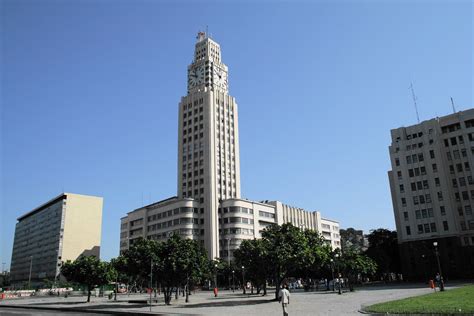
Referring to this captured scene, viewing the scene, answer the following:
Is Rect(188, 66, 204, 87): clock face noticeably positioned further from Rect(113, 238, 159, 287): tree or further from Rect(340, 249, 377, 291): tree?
Rect(113, 238, 159, 287): tree

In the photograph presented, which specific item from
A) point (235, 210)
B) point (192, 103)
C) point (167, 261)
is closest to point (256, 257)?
point (167, 261)

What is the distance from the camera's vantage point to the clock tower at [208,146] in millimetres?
121188

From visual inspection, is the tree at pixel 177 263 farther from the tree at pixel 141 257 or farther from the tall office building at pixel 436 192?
the tall office building at pixel 436 192

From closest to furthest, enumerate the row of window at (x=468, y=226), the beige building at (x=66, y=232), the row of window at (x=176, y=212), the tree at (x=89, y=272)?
the tree at (x=89, y=272) → the row of window at (x=468, y=226) → the row of window at (x=176, y=212) → the beige building at (x=66, y=232)

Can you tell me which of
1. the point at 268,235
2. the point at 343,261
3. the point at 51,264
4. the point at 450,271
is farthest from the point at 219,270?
the point at 51,264

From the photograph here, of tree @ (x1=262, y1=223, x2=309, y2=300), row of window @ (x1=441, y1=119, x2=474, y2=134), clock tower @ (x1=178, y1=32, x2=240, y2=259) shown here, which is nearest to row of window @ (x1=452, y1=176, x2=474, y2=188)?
row of window @ (x1=441, y1=119, x2=474, y2=134)

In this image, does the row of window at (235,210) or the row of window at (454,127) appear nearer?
the row of window at (454,127)

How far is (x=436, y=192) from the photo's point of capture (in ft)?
287

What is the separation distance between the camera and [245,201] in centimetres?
12281

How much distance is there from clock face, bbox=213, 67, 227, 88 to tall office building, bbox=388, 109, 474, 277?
242ft

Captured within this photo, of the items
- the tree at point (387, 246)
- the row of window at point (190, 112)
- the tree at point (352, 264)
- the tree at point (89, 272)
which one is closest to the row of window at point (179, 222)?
the row of window at point (190, 112)

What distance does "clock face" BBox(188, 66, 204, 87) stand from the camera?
146250 mm

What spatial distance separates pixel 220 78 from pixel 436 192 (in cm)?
8888

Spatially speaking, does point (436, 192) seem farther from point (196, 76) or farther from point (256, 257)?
point (196, 76)
